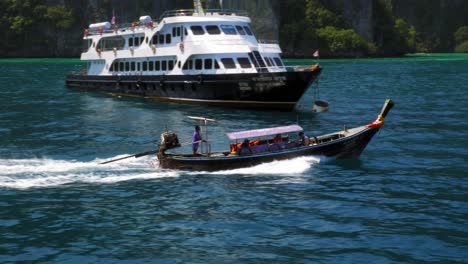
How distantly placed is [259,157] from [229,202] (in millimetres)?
5652

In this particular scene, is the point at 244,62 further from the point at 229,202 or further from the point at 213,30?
the point at 229,202

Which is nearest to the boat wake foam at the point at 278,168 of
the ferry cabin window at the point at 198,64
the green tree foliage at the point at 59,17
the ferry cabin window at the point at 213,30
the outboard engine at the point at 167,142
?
the outboard engine at the point at 167,142

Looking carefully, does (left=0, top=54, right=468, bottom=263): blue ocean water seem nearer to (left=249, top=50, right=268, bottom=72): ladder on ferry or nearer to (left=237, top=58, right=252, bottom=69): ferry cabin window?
(left=249, top=50, right=268, bottom=72): ladder on ferry

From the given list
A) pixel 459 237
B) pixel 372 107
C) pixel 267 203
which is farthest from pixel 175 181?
pixel 372 107

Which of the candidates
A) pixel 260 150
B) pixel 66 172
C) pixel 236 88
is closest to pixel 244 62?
pixel 236 88

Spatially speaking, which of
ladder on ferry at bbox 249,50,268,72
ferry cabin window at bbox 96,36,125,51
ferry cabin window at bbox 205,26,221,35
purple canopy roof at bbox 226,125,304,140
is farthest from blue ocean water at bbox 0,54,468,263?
ferry cabin window at bbox 96,36,125,51

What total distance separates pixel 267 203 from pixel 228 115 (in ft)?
84.0

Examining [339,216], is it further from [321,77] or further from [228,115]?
[321,77]

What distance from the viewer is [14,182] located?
28.1 m

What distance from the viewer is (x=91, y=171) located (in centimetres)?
3005

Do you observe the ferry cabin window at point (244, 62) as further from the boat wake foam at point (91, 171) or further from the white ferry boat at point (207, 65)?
the boat wake foam at point (91, 171)

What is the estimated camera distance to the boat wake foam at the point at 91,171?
2836 centimetres

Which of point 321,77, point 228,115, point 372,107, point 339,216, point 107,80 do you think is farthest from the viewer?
point 321,77

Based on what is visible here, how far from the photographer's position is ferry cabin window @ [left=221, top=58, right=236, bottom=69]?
5284 cm
